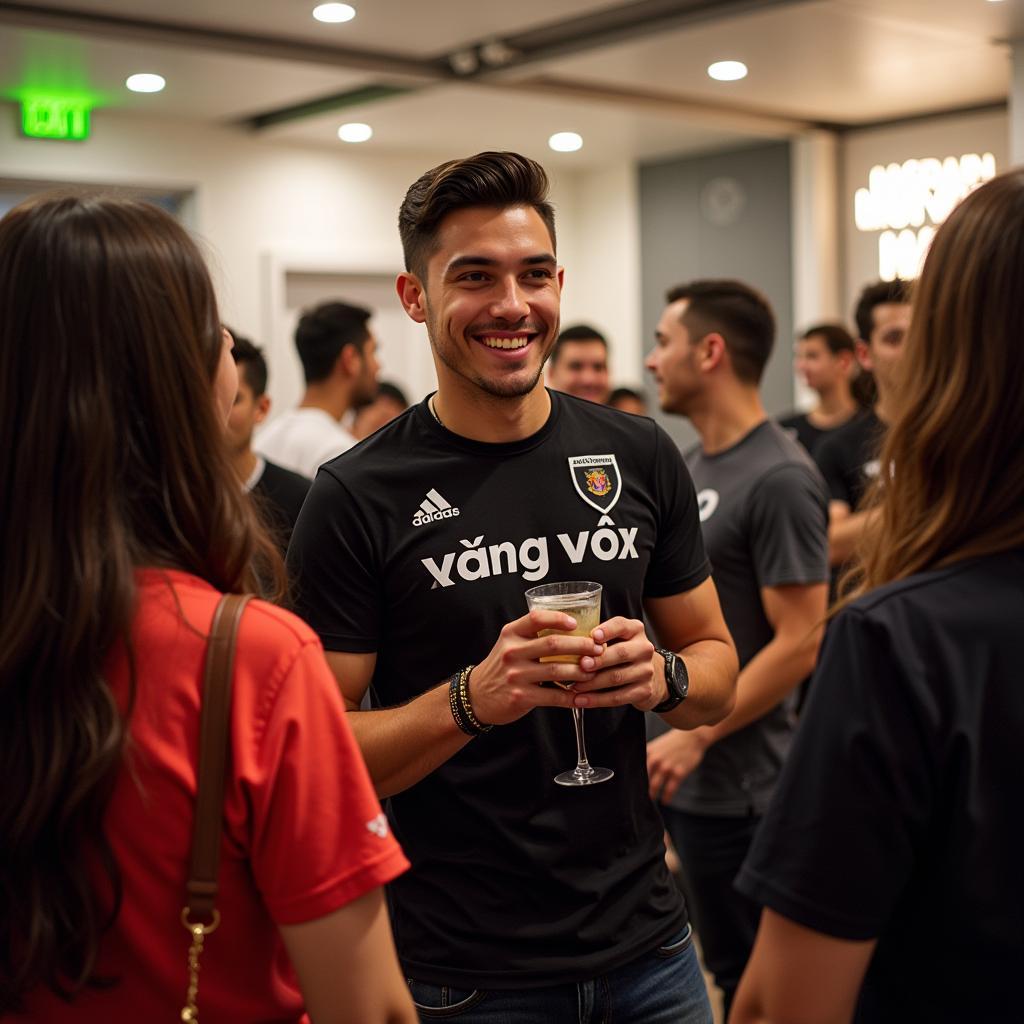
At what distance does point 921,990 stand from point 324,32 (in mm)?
5509

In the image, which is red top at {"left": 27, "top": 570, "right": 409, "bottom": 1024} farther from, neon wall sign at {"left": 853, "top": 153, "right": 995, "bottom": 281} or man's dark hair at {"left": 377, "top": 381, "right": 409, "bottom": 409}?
neon wall sign at {"left": 853, "top": 153, "right": 995, "bottom": 281}

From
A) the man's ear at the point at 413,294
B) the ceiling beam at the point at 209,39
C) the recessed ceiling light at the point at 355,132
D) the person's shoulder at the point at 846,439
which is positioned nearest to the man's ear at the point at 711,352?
the person's shoulder at the point at 846,439

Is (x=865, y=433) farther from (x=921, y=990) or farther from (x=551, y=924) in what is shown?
(x=921, y=990)

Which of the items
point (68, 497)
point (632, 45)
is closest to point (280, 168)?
point (632, 45)

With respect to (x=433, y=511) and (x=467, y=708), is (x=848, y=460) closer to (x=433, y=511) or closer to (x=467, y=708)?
(x=433, y=511)

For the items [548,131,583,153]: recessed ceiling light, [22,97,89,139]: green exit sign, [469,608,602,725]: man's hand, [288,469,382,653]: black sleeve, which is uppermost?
[548,131,583,153]: recessed ceiling light

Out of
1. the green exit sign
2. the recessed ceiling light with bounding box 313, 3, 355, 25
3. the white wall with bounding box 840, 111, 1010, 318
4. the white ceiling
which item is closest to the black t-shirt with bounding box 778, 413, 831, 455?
the white wall with bounding box 840, 111, 1010, 318

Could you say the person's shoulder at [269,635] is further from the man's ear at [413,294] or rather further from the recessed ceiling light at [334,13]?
the recessed ceiling light at [334,13]

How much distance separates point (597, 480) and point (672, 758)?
107cm

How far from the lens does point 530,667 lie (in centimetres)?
164

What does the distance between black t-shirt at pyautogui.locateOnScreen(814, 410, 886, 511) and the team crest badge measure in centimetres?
248

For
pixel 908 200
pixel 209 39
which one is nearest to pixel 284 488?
pixel 209 39

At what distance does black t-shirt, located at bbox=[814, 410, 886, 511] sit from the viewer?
169 inches

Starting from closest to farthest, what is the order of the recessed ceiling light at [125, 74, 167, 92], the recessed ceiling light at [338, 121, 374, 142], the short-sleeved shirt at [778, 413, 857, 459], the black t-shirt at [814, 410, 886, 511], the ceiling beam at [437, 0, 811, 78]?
the black t-shirt at [814, 410, 886, 511] < the ceiling beam at [437, 0, 811, 78] < the recessed ceiling light at [125, 74, 167, 92] < the short-sleeved shirt at [778, 413, 857, 459] < the recessed ceiling light at [338, 121, 374, 142]
